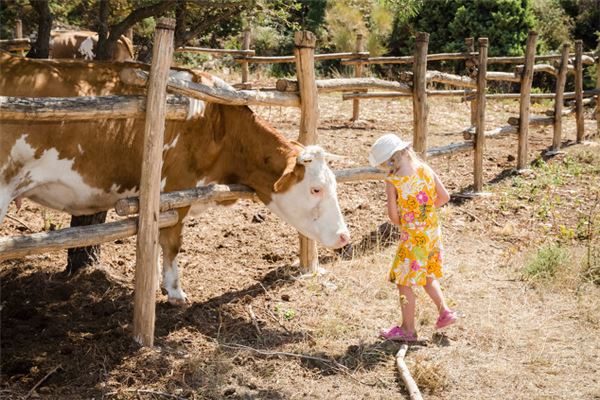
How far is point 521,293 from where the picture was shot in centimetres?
579

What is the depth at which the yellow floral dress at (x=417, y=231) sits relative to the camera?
4762 millimetres

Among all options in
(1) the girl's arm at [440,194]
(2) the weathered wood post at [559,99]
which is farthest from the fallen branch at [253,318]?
(2) the weathered wood post at [559,99]

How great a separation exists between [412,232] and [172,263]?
1834mm

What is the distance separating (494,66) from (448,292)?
42.1 feet

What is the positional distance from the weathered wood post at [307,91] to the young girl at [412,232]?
4.28 feet

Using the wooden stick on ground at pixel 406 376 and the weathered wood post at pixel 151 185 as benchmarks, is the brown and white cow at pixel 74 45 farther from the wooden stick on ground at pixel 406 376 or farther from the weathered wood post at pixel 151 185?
→ the wooden stick on ground at pixel 406 376

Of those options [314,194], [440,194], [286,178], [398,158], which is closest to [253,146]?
[286,178]

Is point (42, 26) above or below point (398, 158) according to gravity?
above

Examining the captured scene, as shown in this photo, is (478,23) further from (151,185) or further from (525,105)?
(151,185)

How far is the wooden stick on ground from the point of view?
404 centimetres

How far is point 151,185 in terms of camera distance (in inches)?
172

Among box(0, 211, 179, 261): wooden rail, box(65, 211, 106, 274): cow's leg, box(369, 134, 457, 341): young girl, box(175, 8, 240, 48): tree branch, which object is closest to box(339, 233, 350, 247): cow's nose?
box(369, 134, 457, 341): young girl

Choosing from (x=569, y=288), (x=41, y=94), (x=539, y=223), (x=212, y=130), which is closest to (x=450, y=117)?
(x=539, y=223)

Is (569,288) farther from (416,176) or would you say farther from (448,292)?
(416,176)
